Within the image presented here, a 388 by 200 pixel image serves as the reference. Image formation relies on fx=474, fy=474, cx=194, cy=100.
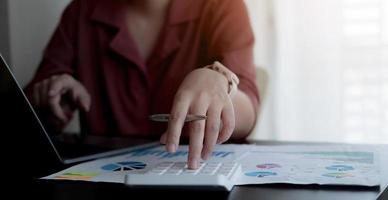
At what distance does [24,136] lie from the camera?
19.6 inches

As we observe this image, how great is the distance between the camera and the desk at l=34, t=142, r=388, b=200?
14.3 inches

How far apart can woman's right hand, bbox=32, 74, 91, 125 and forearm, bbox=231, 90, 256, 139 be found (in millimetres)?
216

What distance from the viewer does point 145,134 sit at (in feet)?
2.24

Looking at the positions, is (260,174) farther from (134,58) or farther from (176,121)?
(134,58)

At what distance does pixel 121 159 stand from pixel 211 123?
6.0 inches

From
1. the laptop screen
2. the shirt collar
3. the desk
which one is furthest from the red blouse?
the desk

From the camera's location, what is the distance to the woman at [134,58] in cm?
61

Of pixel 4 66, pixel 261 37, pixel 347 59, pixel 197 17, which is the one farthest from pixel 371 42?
pixel 4 66

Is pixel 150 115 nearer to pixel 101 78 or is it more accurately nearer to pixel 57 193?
pixel 101 78

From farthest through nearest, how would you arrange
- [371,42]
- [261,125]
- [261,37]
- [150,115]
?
1. [371,42]
2. [261,37]
3. [261,125]
4. [150,115]

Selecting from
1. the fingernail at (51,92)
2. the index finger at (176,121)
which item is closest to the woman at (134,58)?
the fingernail at (51,92)

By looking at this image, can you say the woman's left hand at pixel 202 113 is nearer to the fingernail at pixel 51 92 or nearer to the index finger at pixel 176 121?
the index finger at pixel 176 121

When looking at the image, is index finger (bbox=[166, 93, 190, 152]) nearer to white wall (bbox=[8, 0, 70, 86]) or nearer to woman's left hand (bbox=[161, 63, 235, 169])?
woman's left hand (bbox=[161, 63, 235, 169])

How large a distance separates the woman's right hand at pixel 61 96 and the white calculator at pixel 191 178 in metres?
0.23
